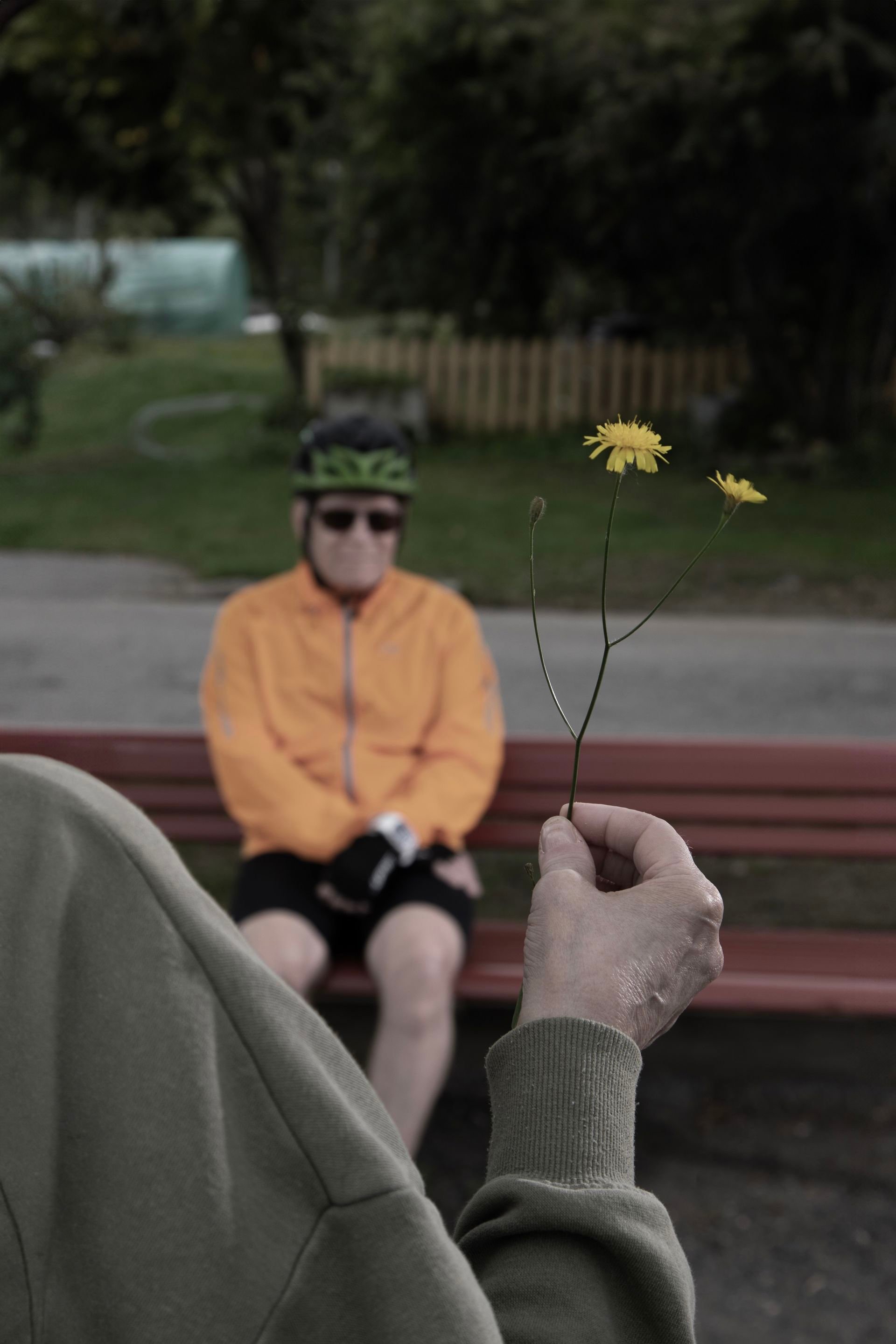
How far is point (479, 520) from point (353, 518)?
5.53m

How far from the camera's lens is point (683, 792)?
314 cm

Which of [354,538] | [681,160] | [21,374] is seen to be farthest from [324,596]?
[21,374]

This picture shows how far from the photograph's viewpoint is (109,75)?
11203mm

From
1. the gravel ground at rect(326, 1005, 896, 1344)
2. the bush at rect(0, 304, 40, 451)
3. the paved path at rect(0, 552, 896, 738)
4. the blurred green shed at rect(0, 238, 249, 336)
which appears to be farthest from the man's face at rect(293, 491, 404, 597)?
the blurred green shed at rect(0, 238, 249, 336)

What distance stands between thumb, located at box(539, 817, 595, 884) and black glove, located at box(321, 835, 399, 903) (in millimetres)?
1945

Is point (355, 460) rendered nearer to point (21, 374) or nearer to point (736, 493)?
point (736, 493)

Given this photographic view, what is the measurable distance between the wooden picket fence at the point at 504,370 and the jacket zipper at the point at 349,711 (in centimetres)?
708

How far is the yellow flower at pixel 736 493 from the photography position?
0.59m

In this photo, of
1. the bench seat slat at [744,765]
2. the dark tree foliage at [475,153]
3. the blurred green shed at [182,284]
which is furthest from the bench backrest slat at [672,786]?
the blurred green shed at [182,284]

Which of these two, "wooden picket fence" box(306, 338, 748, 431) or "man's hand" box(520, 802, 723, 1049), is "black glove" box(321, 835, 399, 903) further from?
"wooden picket fence" box(306, 338, 748, 431)

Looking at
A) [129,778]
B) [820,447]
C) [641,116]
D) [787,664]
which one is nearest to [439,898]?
[129,778]

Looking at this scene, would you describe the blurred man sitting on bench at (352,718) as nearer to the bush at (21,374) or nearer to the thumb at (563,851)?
the thumb at (563,851)

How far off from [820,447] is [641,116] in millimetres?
4564

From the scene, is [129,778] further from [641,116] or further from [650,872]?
[641,116]
